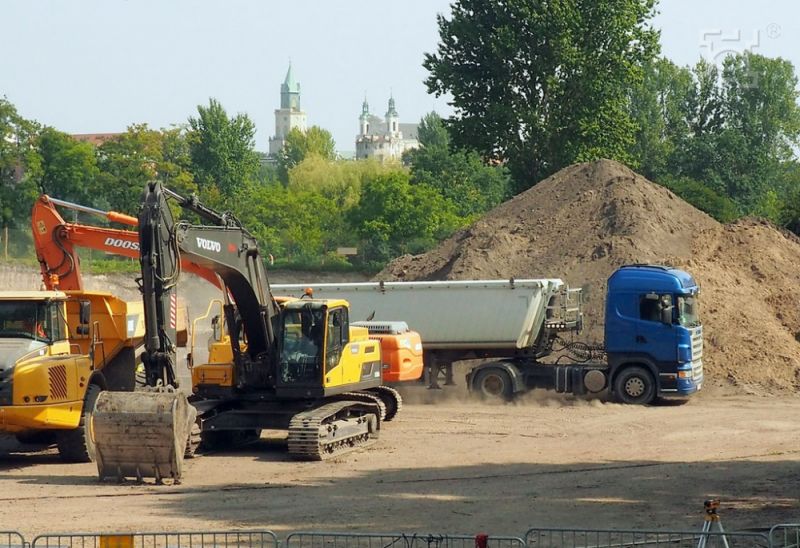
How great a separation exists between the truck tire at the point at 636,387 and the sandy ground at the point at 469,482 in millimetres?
2107

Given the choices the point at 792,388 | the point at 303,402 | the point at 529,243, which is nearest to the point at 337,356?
the point at 303,402

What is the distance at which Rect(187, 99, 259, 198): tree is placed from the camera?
110 meters

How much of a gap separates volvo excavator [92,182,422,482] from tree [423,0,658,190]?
35672 millimetres

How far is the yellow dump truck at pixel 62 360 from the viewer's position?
1867 centimetres

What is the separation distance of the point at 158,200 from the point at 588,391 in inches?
567

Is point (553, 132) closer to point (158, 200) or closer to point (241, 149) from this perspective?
point (158, 200)

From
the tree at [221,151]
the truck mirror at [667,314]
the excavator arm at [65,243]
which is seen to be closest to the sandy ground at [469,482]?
the truck mirror at [667,314]

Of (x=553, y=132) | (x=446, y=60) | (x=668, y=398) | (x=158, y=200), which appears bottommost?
(x=668, y=398)

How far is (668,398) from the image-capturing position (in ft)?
98.6

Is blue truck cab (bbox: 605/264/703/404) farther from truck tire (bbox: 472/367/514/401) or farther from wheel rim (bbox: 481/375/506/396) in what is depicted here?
wheel rim (bbox: 481/375/506/396)

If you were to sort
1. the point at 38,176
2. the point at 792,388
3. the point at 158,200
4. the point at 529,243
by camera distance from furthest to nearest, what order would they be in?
the point at 38,176 < the point at 529,243 < the point at 792,388 < the point at 158,200

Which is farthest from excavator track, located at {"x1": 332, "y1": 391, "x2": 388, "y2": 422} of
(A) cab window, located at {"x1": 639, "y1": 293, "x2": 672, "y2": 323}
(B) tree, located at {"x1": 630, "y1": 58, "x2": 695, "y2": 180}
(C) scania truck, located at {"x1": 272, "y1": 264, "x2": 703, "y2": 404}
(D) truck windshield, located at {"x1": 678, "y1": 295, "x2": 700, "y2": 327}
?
(B) tree, located at {"x1": 630, "y1": 58, "x2": 695, "y2": 180}

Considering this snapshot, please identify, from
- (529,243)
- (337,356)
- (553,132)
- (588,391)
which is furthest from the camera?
(553,132)

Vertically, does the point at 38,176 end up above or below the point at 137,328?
above
